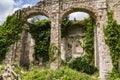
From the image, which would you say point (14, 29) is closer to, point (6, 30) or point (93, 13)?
point (6, 30)

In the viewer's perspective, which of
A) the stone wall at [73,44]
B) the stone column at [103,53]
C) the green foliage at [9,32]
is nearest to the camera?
the stone column at [103,53]

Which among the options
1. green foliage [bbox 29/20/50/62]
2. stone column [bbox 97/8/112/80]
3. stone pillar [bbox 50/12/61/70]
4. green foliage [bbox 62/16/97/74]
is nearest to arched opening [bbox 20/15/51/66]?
green foliage [bbox 29/20/50/62]

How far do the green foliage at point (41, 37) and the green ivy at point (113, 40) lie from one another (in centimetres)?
670

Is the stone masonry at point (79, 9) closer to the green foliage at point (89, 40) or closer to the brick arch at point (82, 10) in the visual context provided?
the brick arch at point (82, 10)

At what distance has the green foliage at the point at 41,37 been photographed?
1900cm

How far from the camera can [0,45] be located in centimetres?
1570

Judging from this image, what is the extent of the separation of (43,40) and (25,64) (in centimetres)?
257

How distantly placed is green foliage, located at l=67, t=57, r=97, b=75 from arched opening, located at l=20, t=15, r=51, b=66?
2960mm

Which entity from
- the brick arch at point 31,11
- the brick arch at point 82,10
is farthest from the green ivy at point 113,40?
the brick arch at point 31,11

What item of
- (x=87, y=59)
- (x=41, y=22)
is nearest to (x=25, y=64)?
(x=41, y=22)

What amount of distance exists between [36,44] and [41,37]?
75 centimetres

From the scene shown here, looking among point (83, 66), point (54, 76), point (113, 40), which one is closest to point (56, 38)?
point (83, 66)

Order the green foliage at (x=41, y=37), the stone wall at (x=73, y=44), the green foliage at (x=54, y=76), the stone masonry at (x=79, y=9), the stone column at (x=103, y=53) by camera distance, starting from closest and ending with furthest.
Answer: the green foliage at (x=54, y=76), the stone column at (x=103, y=53), the stone masonry at (x=79, y=9), the green foliage at (x=41, y=37), the stone wall at (x=73, y=44)

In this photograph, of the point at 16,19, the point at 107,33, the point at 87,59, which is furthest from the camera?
the point at 87,59
